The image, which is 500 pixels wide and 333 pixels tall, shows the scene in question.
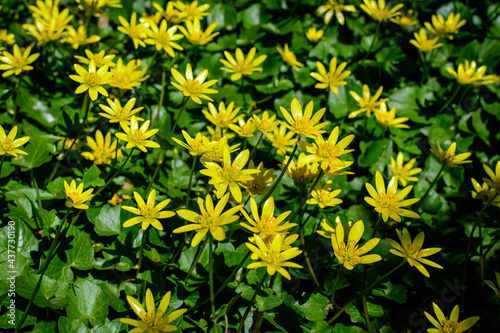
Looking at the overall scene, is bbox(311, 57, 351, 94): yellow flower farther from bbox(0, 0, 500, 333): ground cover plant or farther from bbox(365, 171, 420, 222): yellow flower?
bbox(365, 171, 420, 222): yellow flower

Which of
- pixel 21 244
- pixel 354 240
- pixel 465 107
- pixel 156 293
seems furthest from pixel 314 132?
pixel 465 107

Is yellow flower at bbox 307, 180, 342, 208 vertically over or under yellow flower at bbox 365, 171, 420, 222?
under

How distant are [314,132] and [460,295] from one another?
1.19m

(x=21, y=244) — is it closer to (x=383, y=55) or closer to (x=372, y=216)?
(x=372, y=216)

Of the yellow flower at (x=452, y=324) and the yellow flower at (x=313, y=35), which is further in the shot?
→ the yellow flower at (x=313, y=35)

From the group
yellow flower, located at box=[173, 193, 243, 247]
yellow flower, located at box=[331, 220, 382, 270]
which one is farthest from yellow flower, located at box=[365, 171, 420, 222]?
yellow flower, located at box=[173, 193, 243, 247]

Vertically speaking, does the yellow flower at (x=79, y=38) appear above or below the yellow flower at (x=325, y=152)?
above

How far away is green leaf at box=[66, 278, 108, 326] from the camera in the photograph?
1.51 m

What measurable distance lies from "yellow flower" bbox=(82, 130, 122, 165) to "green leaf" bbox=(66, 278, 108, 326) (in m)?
0.67

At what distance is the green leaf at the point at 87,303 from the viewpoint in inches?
59.4

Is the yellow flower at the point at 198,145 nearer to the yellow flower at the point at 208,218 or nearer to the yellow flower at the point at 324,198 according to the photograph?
the yellow flower at the point at 208,218

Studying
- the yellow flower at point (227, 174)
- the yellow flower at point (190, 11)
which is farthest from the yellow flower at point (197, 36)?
the yellow flower at point (227, 174)

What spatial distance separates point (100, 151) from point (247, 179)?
103 cm

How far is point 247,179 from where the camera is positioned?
140 cm
